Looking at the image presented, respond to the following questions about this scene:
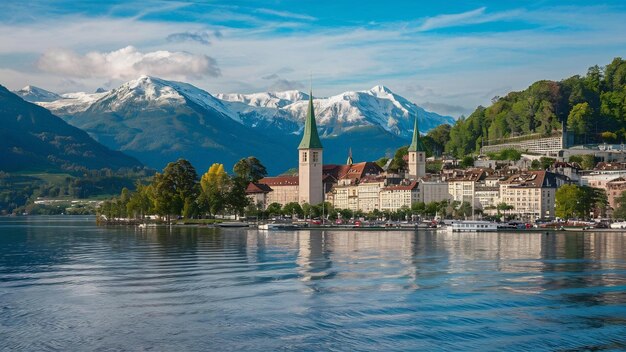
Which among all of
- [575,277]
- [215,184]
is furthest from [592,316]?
[215,184]

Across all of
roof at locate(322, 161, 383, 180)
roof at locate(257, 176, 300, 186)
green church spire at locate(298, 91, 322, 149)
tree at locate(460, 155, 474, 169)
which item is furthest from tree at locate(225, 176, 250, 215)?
tree at locate(460, 155, 474, 169)

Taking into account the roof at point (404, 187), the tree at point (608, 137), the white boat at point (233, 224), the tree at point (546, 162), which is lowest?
the white boat at point (233, 224)

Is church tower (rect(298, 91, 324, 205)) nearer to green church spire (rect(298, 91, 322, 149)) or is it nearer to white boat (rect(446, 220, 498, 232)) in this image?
green church spire (rect(298, 91, 322, 149))

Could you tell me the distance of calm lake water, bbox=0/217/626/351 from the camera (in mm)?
26953

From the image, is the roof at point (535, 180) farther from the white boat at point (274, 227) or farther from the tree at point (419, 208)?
the white boat at point (274, 227)

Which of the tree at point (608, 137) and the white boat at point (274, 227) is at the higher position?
the tree at point (608, 137)

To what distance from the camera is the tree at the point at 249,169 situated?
139000mm

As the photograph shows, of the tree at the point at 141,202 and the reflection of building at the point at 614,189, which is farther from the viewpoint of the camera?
the reflection of building at the point at 614,189

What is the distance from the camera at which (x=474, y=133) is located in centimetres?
18488

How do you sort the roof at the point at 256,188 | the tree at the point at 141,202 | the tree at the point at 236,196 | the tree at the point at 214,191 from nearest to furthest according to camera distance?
the tree at the point at 214,191
the tree at the point at 236,196
the tree at the point at 141,202
the roof at the point at 256,188

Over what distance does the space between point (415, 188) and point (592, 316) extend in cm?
11273

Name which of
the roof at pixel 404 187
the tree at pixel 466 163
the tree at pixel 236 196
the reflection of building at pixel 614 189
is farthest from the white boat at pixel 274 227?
the tree at pixel 466 163

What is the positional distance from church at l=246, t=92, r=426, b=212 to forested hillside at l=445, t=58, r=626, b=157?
2218 centimetres

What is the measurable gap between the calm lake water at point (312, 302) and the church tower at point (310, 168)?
330ft
